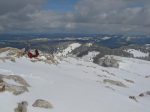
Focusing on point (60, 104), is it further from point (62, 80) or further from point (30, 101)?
point (62, 80)

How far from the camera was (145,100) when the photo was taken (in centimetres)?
5622

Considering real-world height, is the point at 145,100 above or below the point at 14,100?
below

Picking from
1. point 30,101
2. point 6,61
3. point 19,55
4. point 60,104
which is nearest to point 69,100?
point 60,104

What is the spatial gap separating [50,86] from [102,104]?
28.6ft

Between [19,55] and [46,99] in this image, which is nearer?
[46,99]

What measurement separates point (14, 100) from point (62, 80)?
17454 millimetres

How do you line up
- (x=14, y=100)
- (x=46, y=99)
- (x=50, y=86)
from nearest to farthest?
1. (x=14, y=100)
2. (x=46, y=99)
3. (x=50, y=86)

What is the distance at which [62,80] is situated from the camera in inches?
2170

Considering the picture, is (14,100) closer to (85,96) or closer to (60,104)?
(60,104)

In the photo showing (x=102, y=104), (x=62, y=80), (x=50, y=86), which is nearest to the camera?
(x=102, y=104)

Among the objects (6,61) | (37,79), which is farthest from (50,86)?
(6,61)

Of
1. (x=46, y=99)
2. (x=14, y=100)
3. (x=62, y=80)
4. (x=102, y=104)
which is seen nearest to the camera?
(x=14, y=100)

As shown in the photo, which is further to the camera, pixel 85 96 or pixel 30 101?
pixel 85 96

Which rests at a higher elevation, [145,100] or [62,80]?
[62,80]
